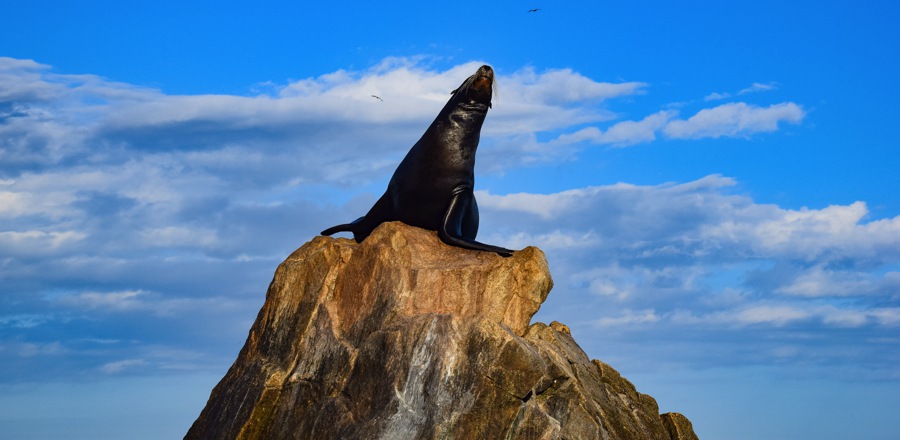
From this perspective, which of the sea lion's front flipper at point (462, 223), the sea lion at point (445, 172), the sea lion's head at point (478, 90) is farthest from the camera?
the sea lion's head at point (478, 90)

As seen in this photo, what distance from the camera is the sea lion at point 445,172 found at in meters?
15.6

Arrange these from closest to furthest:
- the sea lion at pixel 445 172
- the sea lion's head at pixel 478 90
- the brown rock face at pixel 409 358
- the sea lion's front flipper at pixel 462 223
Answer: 1. the brown rock face at pixel 409 358
2. the sea lion's front flipper at pixel 462 223
3. the sea lion at pixel 445 172
4. the sea lion's head at pixel 478 90

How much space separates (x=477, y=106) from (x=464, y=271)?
3.07 meters

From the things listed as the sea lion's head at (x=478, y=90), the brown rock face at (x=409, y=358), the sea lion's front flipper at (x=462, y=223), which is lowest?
the brown rock face at (x=409, y=358)

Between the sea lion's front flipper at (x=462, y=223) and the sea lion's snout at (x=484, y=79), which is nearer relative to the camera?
the sea lion's front flipper at (x=462, y=223)

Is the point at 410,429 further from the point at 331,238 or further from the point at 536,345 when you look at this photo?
the point at 331,238

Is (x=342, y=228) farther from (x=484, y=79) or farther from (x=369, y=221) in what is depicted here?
(x=484, y=79)

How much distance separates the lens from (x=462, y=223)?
16.0 metres

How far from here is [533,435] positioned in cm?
1270

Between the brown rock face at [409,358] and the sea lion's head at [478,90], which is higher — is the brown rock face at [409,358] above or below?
below

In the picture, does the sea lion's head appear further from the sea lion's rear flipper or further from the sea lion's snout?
the sea lion's rear flipper

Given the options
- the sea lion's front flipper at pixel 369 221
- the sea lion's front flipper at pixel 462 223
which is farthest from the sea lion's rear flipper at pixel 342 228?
the sea lion's front flipper at pixel 462 223

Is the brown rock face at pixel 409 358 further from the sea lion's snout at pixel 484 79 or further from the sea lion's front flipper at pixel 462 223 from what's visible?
the sea lion's snout at pixel 484 79

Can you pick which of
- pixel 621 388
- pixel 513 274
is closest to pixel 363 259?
pixel 513 274
